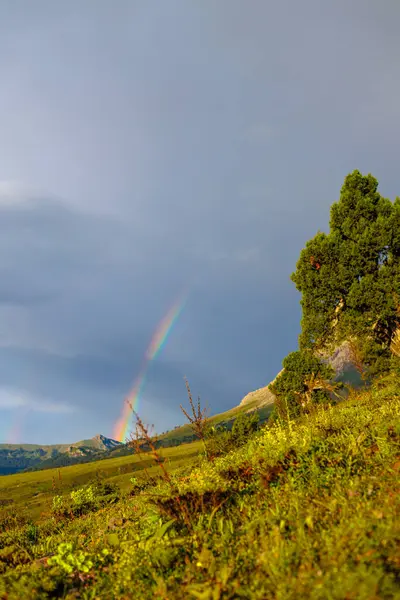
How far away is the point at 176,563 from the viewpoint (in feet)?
16.6

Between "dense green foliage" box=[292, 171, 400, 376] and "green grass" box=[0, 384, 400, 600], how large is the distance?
22.0 m

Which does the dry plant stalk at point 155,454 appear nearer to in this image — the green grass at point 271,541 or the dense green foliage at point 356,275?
the green grass at point 271,541

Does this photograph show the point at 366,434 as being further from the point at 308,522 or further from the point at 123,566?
the point at 123,566

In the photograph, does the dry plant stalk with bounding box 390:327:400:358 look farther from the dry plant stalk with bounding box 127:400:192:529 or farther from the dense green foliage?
the dry plant stalk with bounding box 127:400:192:529

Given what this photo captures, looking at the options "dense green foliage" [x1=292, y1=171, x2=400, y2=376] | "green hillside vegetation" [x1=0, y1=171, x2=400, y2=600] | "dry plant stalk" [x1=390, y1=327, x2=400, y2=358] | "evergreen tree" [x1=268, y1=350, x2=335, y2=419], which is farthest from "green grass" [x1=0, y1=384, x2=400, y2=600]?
"evergreen tree" [x1=268, y1=350, x2=335, y2=419]

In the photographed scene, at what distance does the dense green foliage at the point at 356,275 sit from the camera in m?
27.9

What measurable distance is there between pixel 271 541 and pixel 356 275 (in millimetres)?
27569

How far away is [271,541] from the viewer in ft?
15.7

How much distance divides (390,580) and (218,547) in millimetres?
2562

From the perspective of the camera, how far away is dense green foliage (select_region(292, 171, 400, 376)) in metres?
27.9

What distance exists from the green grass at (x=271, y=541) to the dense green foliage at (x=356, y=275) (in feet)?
72.1

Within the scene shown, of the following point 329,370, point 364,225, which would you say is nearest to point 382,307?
point 364,225

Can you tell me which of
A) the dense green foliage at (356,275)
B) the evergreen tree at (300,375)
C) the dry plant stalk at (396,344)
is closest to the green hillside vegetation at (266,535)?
the dry plant stalk at (396,344)

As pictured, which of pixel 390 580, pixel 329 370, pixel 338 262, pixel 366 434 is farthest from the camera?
pixel 329 370
